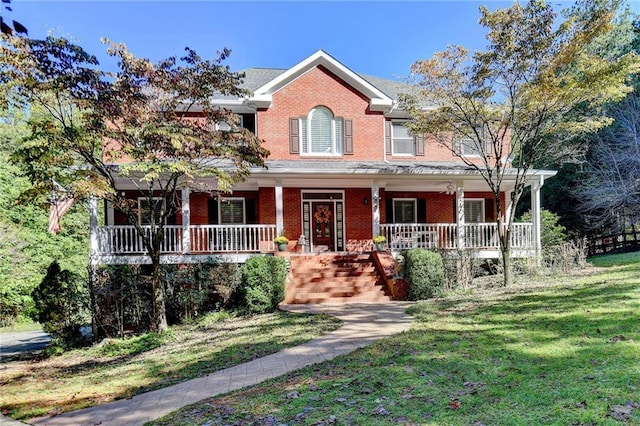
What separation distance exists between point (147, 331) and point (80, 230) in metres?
13.3

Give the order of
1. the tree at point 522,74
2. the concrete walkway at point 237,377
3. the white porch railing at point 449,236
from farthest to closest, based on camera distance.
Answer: the white porch railing at point 449,236 → the tree at point 522,74 → the concrete walkway at point 237,377

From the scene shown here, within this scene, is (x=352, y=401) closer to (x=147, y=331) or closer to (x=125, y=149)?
(x=125, y=149)

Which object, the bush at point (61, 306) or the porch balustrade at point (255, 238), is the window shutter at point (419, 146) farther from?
the bush at point (61, 306)

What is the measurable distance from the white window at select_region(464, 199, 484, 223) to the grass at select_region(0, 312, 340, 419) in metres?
11.3

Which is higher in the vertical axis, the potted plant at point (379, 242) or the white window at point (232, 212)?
the white window at point (232, 212)

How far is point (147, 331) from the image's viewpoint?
35.6 ft

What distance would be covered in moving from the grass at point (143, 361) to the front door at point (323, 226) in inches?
234

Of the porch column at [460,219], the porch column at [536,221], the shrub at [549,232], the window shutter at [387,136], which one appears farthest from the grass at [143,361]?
the shrub at [549,232]

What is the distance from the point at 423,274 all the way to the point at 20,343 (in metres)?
13.5

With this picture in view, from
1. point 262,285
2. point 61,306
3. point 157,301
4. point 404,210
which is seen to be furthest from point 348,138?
point 61,306

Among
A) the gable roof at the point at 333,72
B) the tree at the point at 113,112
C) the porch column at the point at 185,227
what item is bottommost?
the porch column at the point at 185,227

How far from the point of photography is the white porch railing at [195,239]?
41.8 ft

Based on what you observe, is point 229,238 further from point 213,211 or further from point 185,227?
point 213,211

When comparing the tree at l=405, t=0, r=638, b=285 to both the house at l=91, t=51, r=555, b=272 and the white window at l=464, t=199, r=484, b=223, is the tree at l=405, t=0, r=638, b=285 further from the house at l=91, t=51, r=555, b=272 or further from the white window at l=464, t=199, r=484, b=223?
the white window at l=464, t=199, r=484, b=223
